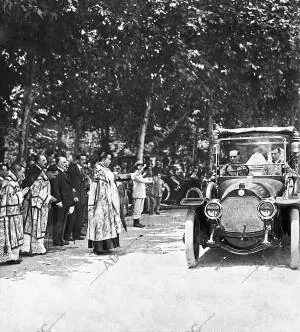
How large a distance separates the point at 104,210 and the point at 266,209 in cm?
286

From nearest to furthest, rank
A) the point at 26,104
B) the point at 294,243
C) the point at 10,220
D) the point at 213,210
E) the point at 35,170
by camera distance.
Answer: the point at 294,243
the point at 213,210
the point at 10,220
the point at 35,170
the point at 26,104

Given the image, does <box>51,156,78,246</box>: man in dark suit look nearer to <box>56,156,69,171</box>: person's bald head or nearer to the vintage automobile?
<box>56,156,69,171</box>: person's bald head

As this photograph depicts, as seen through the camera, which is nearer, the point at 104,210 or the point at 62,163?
the point at 104,210

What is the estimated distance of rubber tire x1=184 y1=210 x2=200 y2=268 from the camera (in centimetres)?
801

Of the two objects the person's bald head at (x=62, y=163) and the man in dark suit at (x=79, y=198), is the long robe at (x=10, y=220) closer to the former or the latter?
the person's bald head at (x=62, y=163)

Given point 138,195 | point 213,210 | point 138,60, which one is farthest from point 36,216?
point 138,60

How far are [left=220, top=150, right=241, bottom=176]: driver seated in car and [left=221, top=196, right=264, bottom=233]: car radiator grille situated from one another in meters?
1.37

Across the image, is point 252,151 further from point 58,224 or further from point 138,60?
point 138,60

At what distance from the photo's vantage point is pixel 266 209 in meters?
7.89

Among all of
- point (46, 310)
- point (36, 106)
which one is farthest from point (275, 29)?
point (46, 310)

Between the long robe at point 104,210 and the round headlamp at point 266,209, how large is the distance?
269cm

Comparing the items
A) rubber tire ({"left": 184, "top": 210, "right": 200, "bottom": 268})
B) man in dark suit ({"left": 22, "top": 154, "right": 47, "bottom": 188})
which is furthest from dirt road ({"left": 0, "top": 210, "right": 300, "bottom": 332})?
man in dark suit ({"left": 22, "top": 154, "right": 47, "bottom": 188})

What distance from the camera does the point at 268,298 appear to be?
621 cm

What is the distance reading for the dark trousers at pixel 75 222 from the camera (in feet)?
36.2
